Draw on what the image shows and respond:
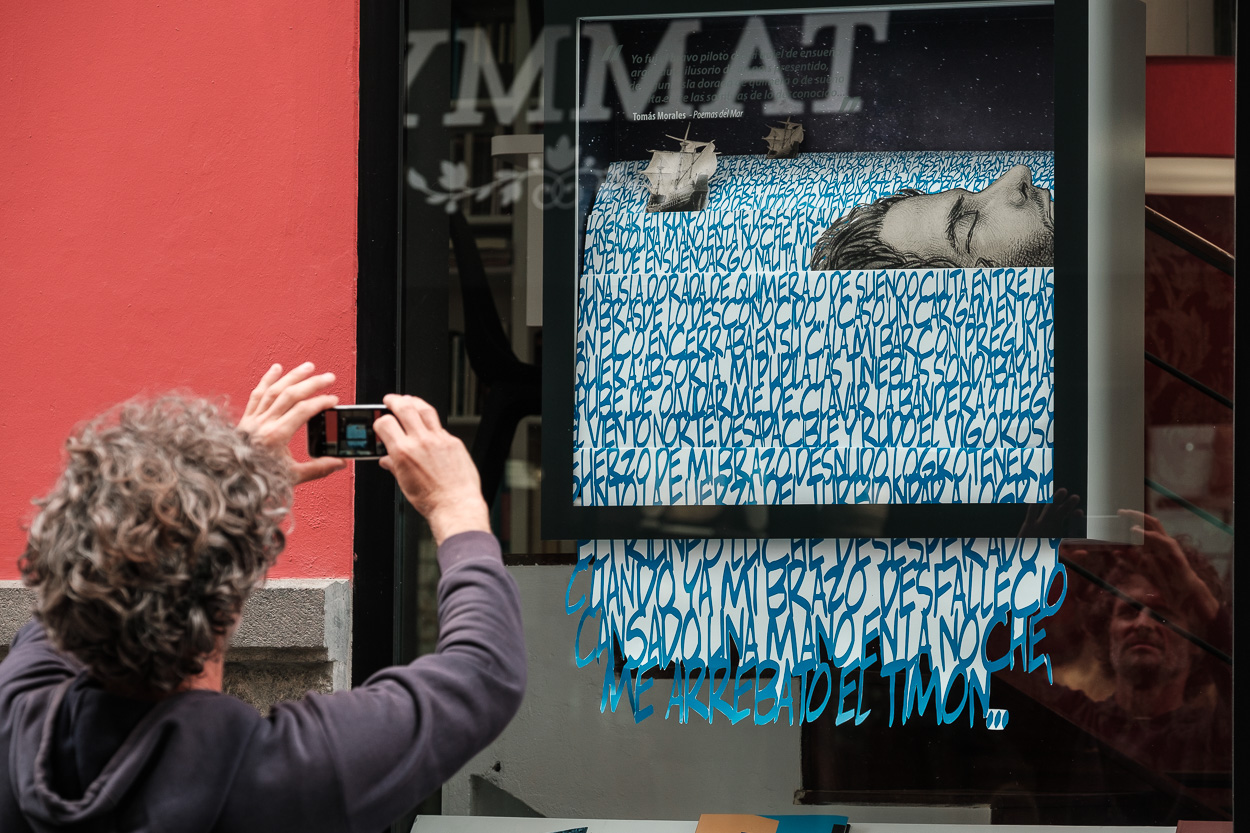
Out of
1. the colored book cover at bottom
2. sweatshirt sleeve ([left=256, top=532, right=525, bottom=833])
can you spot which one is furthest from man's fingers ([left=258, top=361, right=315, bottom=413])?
the colored book cover at bottom

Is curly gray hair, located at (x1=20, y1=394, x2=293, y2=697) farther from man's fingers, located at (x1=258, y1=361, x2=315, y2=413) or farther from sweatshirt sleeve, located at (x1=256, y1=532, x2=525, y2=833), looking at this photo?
man's fingers, located at (x1=258, y1=361, x2=315, y2=413)

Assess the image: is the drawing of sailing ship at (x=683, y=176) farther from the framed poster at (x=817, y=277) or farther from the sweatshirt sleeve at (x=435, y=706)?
the sweatshirt sleeve at (x=435, y=706)

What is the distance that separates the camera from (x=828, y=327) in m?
2.40

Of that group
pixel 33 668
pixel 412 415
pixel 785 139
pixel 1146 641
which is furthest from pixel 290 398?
pixel 1146 641

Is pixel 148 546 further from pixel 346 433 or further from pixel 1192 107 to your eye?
pixel 1192 107

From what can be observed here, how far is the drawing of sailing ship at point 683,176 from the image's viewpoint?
7.96 feet

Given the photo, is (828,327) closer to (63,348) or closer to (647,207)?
(647,207)

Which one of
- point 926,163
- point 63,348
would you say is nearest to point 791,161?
point 926,163

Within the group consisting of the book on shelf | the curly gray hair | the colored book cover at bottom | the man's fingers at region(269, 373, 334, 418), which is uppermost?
the book on shelf

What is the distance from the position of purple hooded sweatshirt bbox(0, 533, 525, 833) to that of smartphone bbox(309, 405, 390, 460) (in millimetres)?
401

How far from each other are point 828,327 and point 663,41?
0.75 metres

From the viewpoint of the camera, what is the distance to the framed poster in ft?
7.70

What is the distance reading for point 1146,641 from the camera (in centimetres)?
235

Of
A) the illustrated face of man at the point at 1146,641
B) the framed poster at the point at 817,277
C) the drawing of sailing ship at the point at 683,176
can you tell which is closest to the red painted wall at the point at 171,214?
the framed poster at the point at 817,277
